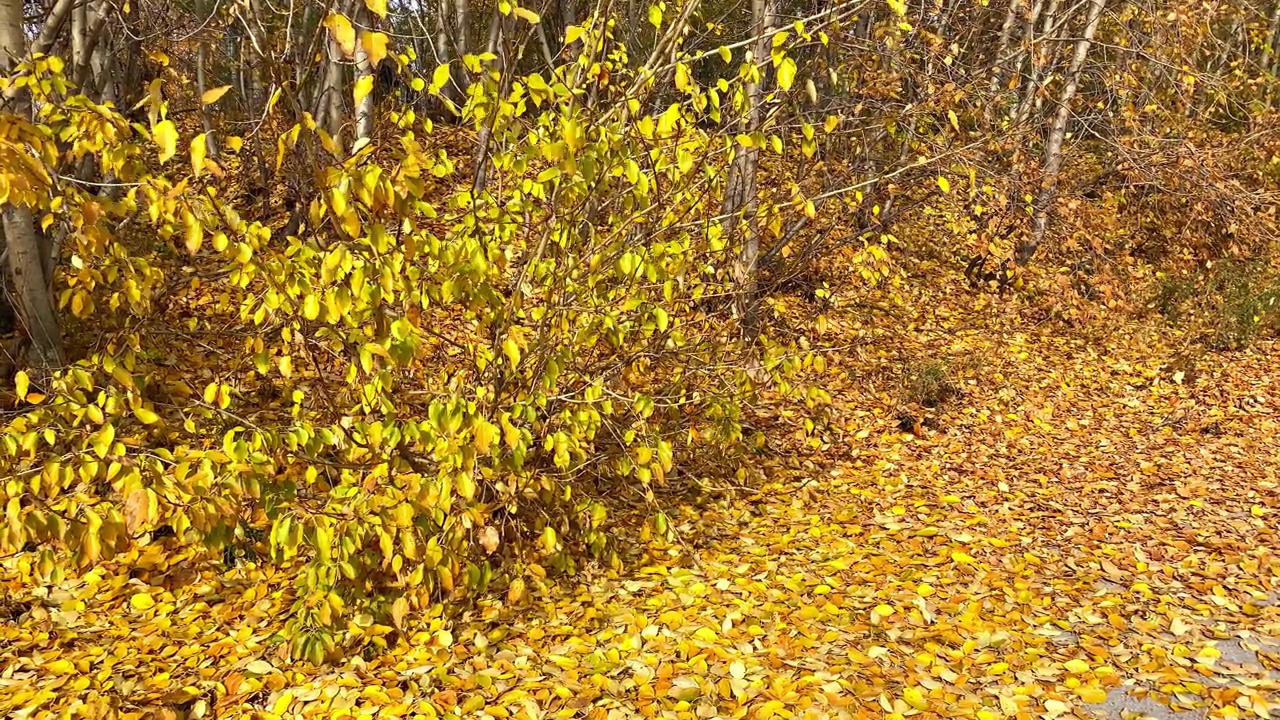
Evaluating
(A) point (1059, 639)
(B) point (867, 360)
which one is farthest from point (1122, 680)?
(B) point (867, 360)

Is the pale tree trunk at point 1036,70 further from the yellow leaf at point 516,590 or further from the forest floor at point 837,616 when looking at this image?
the yellow leaf at point 516,590

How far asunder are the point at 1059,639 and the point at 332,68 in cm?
672

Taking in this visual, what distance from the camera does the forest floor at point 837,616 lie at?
11.5 feet

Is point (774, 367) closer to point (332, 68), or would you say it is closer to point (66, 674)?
point (66, 674)

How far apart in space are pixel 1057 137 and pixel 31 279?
9604mm

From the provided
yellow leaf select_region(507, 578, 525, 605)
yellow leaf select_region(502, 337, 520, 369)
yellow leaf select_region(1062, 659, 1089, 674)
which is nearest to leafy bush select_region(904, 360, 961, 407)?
yellow leaf select_region(1062, 659, 1089, 674)

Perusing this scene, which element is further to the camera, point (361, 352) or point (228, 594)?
point (228, 594)

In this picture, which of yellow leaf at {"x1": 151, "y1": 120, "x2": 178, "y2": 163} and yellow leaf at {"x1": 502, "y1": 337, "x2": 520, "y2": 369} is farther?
yellow leaf at {"x1": 502, "y1": 337, "x2": 520, "y2": 369}

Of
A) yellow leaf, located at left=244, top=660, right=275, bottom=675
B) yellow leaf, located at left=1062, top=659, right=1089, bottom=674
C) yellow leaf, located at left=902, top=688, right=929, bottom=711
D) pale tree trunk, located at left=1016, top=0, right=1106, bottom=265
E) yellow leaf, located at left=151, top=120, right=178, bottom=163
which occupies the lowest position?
yellow leaf, located at left=1062, top=659, right=1089, bottom=674

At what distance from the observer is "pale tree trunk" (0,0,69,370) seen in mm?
4594

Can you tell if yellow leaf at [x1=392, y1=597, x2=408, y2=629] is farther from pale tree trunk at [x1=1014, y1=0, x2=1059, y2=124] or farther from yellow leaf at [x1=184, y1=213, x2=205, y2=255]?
pale tree trunk at [x1=1014, y1=0, x2=1059, y2=124]

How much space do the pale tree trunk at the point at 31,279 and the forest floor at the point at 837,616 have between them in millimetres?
1403

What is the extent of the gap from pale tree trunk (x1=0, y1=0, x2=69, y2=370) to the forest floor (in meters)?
1.40

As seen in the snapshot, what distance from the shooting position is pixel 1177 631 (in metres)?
3.94
